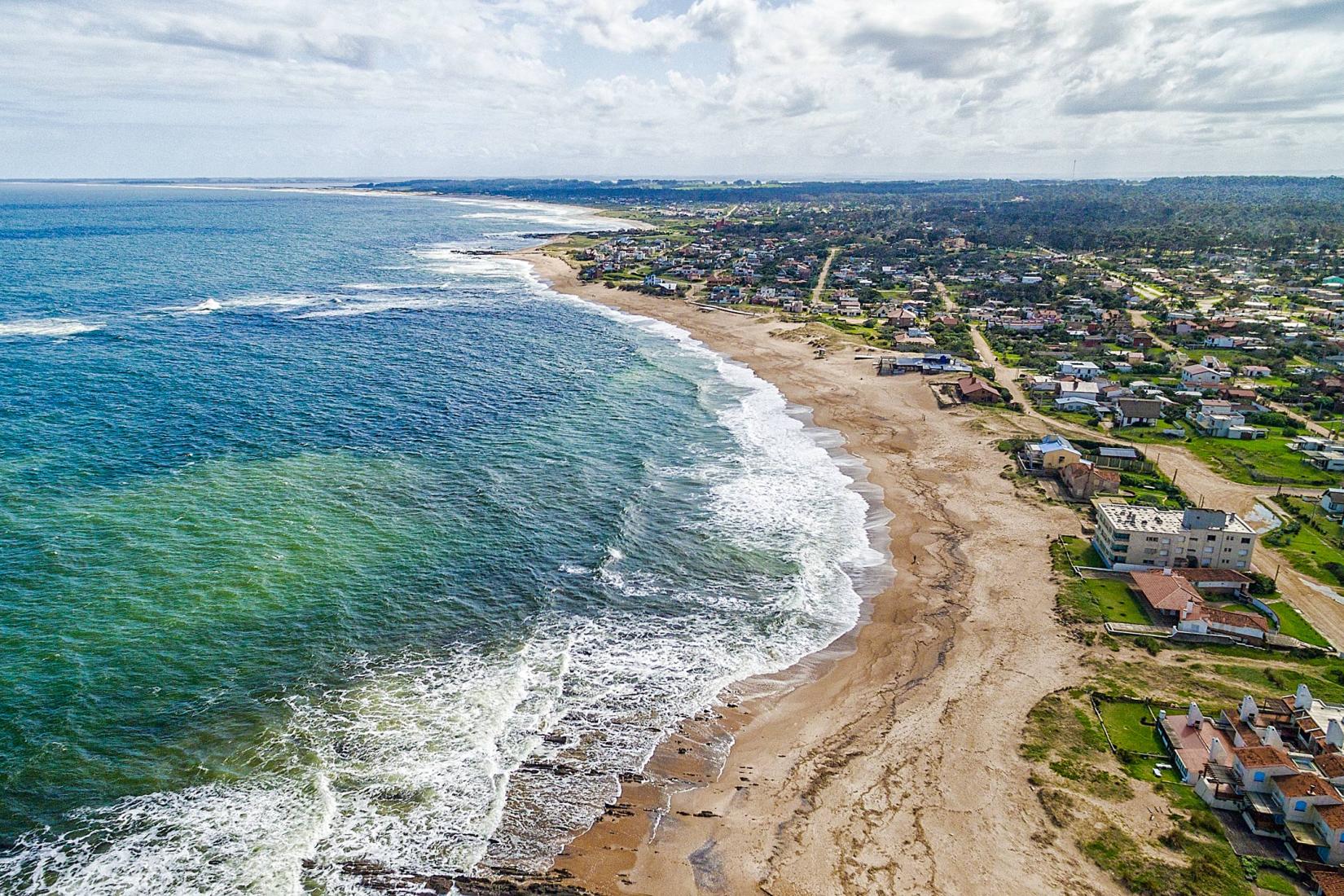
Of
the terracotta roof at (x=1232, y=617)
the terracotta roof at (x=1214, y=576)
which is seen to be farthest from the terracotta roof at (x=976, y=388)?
the terracotta roof at (x=1232, y=617)

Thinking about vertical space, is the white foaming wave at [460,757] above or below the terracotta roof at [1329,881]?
below

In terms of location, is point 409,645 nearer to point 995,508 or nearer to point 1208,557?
point 995,508

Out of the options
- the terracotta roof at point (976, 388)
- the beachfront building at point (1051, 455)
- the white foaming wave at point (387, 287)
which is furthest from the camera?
the white foaming wave at point (387, 287)

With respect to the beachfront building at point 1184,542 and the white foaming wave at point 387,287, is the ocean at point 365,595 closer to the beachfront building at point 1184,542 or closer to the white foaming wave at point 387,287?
the beachfront building at point 1184,542

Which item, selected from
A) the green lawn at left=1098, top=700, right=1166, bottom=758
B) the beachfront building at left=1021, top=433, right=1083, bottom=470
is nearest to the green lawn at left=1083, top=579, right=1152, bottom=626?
the green lawn at left=1098, top=700, right=1166, bottom=758

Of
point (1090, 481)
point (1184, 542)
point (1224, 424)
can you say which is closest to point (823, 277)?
point (1224, 424)

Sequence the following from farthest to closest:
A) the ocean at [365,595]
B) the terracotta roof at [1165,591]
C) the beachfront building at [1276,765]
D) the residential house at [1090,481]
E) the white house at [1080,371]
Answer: the white house at [1080,371]
the residential house at [1090,481]
the terracotta roof at [1165,591]
the ocean at [365,595]
the beachfront building at [1276,765]

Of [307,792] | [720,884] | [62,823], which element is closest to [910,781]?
[720,884]

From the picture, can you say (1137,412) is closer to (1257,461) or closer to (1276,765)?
(1257,461)

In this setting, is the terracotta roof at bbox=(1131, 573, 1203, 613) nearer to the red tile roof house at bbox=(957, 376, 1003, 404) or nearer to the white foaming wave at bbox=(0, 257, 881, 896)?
the white foaming wave at bbox=(0, 257, 881, 896)
